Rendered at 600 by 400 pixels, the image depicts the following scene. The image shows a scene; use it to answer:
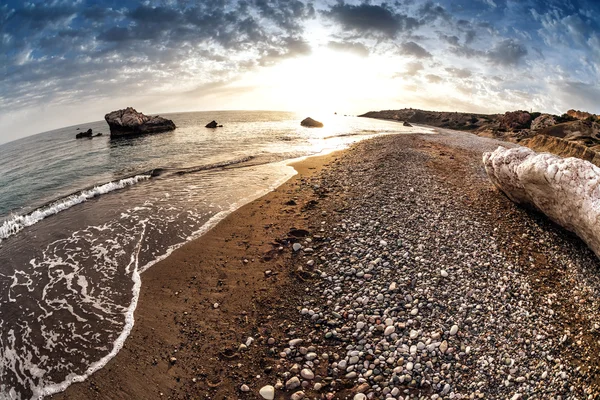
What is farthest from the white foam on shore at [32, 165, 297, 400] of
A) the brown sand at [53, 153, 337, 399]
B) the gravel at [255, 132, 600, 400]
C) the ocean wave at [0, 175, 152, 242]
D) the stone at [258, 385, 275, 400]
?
the ocean wave at [0, 175, 152, 242]

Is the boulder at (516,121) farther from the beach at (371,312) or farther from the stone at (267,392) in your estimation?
the stone at (267,392)

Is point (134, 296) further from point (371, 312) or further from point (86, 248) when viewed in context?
point (371, 312)

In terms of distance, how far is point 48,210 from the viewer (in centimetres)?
1753

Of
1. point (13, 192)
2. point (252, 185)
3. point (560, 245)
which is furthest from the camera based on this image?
point (13, 192)

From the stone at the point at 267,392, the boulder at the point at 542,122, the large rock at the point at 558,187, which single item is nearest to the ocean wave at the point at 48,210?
the stone at the point at 267,392

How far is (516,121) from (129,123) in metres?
100

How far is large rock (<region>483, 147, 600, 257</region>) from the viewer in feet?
31.1

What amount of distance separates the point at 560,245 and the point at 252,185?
56.3ft

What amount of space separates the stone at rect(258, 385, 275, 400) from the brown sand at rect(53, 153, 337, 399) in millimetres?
307

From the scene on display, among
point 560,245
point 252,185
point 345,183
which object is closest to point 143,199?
point 252,185

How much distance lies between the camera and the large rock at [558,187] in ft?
31.1

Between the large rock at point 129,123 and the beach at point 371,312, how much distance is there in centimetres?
6513

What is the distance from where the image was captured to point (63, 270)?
11391 mm

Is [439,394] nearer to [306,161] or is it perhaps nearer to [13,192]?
[306,161]
